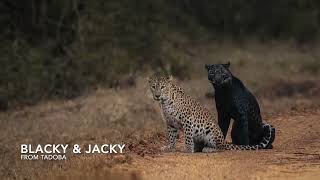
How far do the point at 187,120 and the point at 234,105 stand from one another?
820 millimetres

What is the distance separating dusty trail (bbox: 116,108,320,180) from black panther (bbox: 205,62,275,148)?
460 mm

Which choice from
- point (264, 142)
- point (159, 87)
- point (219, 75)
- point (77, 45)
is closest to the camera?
point (159, 87)

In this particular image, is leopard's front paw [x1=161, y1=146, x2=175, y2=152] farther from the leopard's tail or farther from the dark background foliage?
the dark background foliage

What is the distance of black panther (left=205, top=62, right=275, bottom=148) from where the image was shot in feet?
35.4

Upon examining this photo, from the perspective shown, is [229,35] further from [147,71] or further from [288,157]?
[288,157]

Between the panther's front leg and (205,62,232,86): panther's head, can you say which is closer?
the panther's front leg

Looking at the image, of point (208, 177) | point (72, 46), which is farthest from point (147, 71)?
point (208, 177)

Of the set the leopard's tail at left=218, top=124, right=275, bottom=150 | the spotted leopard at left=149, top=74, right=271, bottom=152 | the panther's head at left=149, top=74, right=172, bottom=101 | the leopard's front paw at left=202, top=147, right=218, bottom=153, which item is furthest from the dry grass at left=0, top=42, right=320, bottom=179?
the leopard's tail at left=218, top=124, right=275, bottom=150

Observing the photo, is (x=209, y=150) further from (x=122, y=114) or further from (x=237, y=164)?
(x=122, y=114)

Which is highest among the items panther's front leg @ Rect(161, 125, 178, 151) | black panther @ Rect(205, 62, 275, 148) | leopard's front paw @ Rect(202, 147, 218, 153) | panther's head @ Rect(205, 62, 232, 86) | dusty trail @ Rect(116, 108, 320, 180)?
panther's head @ Rect(205, 62, 232, 86)

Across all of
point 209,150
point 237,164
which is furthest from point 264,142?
point 237,164

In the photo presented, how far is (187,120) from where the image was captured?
1041cm

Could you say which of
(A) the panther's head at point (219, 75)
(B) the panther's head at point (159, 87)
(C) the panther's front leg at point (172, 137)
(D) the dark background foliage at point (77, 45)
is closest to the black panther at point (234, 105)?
(A) the panther's head at point (219, 75)

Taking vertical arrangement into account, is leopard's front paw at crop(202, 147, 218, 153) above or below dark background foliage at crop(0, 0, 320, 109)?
below
